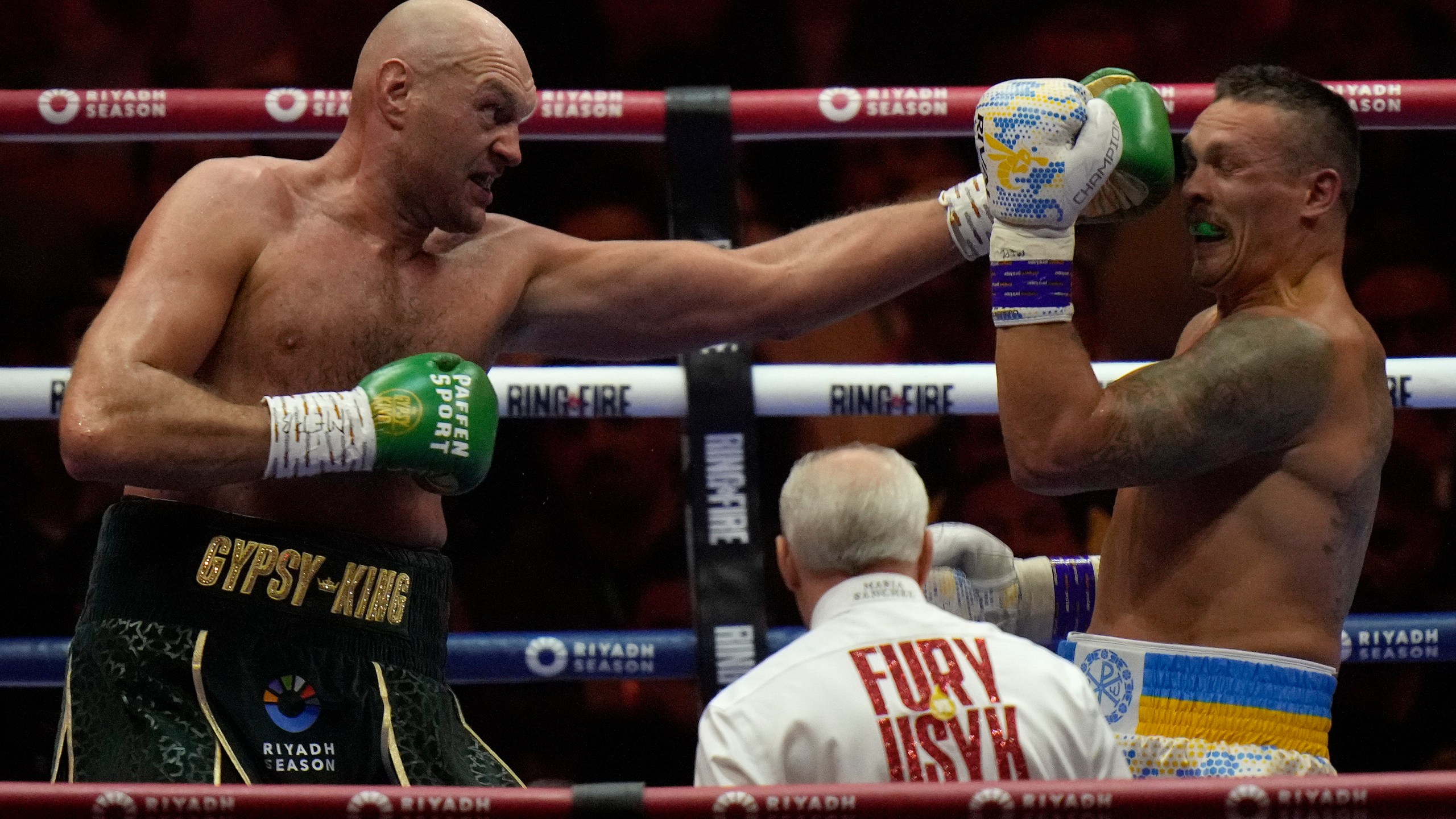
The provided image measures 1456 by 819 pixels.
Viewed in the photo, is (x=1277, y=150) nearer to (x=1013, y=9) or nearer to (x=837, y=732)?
(x=837, y=732)

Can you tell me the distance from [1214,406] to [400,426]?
3.31ft

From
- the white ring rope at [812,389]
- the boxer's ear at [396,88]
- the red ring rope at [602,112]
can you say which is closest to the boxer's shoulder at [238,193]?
the boxer's ear at [396,88]

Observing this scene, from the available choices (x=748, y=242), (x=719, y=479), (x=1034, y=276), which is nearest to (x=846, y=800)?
(x=1034, y=276)

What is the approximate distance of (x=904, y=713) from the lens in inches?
63.9

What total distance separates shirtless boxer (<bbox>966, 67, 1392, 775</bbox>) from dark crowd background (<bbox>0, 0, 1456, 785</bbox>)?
4.73 feet

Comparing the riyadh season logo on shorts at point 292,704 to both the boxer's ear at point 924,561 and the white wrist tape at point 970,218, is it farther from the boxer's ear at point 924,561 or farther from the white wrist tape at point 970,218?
the white wrist tape at point 970,218

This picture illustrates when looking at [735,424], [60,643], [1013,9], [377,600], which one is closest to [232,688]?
[377,600]

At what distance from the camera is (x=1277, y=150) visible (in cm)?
207

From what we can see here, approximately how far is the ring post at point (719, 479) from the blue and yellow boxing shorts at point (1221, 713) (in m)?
0.73

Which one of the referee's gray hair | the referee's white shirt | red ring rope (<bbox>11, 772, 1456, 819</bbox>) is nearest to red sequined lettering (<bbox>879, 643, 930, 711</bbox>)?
the referee's white shirt

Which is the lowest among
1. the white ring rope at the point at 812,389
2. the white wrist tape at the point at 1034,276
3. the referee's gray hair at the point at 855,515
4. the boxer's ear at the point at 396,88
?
the referee's gray hair at the point at 855,515

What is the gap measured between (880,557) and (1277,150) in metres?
0.83

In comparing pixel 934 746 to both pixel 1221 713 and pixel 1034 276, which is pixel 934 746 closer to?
pixel 1221 713

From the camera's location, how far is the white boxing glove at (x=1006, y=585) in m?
2.35
